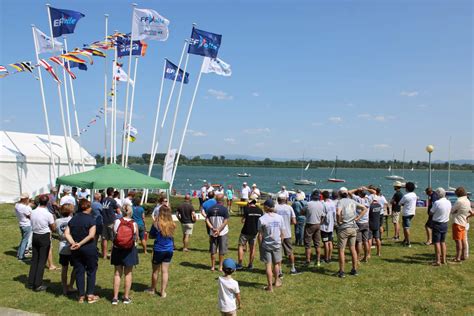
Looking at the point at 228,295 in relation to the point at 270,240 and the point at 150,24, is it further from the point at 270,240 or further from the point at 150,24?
the point at 150,24

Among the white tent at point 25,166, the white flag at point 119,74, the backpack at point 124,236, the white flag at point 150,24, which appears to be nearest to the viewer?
the backpack at point 124,236

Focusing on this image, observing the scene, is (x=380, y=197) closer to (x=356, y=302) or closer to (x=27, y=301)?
(x=356, y=302)

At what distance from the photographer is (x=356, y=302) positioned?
704 centimetres

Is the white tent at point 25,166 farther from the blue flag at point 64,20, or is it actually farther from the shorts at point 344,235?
the shorts at point 344,235

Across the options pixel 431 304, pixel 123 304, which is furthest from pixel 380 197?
pixel 123 304

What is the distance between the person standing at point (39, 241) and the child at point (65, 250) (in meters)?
0.24

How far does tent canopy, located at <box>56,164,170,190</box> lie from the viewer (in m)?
10.8

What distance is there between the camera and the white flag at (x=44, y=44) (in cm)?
1850

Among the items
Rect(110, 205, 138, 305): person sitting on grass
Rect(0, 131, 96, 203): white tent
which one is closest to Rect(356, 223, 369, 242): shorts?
Rect(110, 205, 138, 305): person sitting on grass

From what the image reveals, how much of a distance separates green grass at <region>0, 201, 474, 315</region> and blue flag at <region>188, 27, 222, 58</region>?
11.9 metres

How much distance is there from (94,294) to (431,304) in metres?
5.78

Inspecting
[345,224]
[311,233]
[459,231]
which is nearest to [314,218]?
[311,233]

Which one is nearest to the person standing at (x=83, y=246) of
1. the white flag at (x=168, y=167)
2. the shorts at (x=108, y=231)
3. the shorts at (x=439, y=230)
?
the shorts at (x=108, y=231)

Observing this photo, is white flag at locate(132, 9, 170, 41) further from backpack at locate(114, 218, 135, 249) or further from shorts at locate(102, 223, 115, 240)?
backpack at locate(114, 218, 135, 249)
